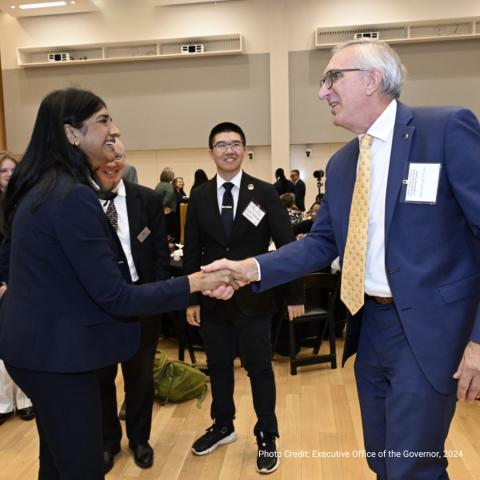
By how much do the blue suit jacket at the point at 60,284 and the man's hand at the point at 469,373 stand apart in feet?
3.41

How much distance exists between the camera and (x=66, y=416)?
4.64ft

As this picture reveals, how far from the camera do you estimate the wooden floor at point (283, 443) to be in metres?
2.49

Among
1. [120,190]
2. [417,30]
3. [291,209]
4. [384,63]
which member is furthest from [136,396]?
[417,30]

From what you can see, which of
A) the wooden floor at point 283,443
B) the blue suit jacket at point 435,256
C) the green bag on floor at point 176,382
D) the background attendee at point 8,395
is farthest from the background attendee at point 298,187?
the blue suit jacket at point 435,256

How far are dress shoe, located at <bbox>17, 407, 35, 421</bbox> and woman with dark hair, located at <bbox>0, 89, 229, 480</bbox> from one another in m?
1.89

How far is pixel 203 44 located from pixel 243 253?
8.44 meters

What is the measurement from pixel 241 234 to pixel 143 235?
20.8 inches

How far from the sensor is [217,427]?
2.74 metres

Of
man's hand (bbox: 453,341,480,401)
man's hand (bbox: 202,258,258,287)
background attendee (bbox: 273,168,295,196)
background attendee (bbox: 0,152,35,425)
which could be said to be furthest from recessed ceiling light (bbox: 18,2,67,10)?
man's hand (bbox: 453,341,480,401)

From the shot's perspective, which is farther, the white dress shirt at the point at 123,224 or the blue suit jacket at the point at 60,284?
the white dress shirt at the point at 123,224

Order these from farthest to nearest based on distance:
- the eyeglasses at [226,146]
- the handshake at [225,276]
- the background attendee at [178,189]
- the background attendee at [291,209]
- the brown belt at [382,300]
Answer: the background attendee at [178,189]
the background attendee at [291,209]
the eyeglasses at [226,146]
the handshake at [225,276]
the brown belt at [382,300]

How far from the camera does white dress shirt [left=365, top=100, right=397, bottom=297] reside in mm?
1550

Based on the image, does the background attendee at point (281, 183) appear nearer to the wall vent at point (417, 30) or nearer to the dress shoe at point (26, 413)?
the wall vent at point (417, 30)

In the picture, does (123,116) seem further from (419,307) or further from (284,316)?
(419,307)
